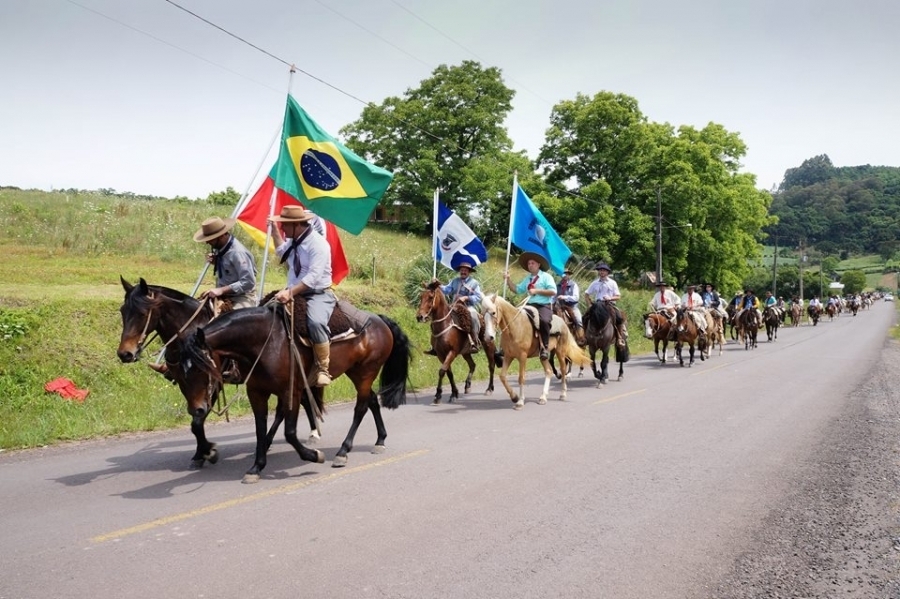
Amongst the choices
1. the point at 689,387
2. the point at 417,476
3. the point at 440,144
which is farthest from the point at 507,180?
the point at 417,476

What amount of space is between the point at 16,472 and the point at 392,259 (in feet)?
69.5

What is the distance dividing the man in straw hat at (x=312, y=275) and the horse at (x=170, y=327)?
1.03 m

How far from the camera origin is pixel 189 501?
6.02 meters

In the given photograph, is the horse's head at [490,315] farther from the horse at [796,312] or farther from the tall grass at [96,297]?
the horse at [796,312]

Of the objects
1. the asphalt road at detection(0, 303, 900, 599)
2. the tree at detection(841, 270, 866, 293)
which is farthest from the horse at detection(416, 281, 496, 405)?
the tree at detection(841, 270, 866, 293)

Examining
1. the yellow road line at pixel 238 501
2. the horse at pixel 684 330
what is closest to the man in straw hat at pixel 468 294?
the yellow road line at pixel 238 501

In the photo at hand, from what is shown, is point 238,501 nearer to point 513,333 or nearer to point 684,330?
point 513,333

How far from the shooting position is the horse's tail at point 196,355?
21.2 ft

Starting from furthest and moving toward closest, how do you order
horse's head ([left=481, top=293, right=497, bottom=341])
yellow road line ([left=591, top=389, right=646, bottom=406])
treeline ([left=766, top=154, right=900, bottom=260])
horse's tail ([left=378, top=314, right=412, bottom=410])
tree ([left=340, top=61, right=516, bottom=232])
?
treeline ([left=766, top=154, right=900, bottom=260])
tree ([left=340, top=61, right=516, bottom=232])
yellow road line ([left=591, top=389, right=646, bottom=406])
horse's head ([left=481, top=293, right=497, bottom=341])
horse's tail ([left=378, top=314, right=412, bottom=410])

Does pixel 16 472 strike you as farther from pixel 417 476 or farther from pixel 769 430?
pixel 769 430

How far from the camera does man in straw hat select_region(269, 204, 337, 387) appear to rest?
7348 millimetres

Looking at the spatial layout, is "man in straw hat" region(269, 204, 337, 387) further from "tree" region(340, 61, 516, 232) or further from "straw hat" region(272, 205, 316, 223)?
"tree" region(340, 61, 516, 232)

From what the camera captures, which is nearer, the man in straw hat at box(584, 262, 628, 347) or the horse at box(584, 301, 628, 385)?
the horse at box(584, 301, 628, 385)

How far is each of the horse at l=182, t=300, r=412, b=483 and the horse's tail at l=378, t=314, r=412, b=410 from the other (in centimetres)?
36
